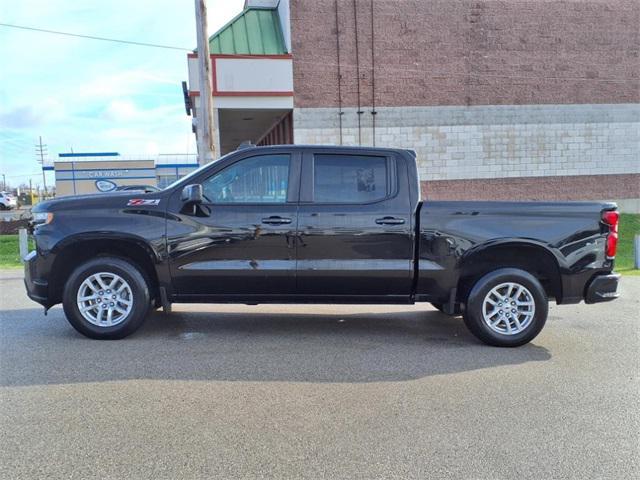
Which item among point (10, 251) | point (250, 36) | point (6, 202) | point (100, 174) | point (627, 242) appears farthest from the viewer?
point (6, 202)

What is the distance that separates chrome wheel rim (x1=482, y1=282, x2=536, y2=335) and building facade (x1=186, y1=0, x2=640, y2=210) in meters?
13.9

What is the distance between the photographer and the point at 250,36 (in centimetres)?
1836

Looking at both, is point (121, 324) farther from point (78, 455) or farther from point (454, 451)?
point (454, 451)

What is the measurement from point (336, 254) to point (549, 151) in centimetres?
1752

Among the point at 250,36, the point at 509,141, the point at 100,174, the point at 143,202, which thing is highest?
the point at 250,36

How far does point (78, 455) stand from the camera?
10.1 ft

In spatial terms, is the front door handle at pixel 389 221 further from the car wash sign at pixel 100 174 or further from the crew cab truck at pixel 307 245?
the car wash sign at pixel 100 174

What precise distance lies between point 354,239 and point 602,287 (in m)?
2.61

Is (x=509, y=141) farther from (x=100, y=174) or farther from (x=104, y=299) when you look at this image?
(x=100, y=174)

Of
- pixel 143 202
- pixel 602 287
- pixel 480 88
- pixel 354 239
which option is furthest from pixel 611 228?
pixel 480 88

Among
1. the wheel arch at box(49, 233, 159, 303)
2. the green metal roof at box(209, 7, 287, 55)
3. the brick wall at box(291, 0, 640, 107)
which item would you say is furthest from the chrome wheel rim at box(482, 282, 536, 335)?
the green metal roof at box(209, 7, 287, 55)

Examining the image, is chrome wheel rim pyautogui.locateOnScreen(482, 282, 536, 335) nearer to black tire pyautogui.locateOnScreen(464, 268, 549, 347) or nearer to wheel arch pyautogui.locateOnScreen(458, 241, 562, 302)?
black tire pyautogui.locateOnScreen(464, 268, 549, 347)

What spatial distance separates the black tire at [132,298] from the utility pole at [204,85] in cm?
607

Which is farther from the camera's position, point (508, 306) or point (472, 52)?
point (472, 52)
